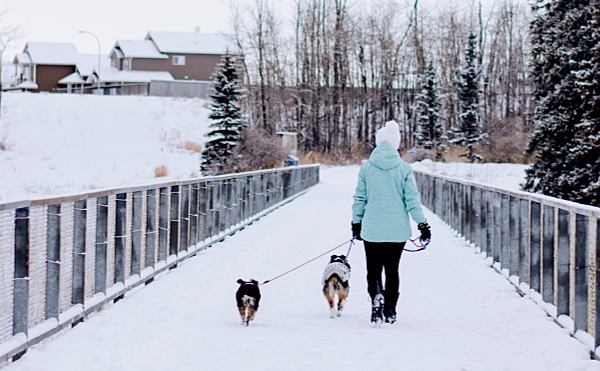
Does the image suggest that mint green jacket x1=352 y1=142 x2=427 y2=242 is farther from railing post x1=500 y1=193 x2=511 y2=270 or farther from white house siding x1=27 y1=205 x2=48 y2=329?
railing post x1=500 y1=193 x2=511 y2=270

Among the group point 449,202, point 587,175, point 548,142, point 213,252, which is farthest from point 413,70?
point 213,252

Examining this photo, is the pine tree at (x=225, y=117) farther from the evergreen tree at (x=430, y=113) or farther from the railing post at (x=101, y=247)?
the railing post at (x=101, y=247)

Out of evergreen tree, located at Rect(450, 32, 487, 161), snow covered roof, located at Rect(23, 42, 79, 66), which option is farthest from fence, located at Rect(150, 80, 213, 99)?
evergreen tree, located at Rect(450, 32, 487, 161)

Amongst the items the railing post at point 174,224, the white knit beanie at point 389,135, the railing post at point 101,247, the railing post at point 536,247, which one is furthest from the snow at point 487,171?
the railing post at point 101,247

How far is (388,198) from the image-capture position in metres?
6.17

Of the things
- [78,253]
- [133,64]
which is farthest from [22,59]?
[78,253]

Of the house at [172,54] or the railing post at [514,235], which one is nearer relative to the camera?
the railing post at [514,235]

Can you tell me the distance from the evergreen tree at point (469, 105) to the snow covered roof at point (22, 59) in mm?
55500

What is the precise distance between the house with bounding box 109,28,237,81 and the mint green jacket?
231ft

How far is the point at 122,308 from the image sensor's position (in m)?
6.63

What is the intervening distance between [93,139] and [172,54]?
28339 millimetres

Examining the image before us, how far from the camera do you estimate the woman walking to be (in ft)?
20.0

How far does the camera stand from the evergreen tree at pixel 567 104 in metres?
20.0

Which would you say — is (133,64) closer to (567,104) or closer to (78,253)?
(567,104)
